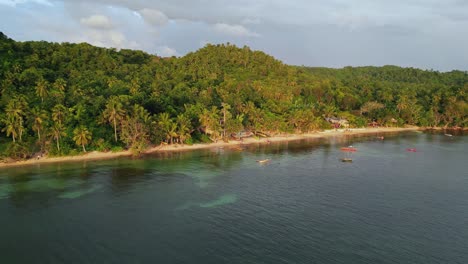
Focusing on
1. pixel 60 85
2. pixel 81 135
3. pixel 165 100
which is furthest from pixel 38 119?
pixel 165 100

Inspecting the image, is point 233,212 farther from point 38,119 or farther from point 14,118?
point 14,118

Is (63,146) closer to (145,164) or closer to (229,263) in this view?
(145,164)

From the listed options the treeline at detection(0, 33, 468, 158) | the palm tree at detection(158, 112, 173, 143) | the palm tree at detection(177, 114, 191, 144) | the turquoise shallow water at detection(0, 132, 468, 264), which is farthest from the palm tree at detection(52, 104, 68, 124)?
the palm tree at detection(177, 114, 191, 144)

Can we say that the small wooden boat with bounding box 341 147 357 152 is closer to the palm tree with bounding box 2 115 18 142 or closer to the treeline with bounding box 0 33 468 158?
the treeline with bounding box 0 33 468 158

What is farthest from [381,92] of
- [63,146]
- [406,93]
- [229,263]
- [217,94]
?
[229,263]

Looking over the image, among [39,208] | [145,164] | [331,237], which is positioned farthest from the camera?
[145,164]

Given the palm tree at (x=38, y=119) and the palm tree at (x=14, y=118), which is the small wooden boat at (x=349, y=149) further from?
the palm tree at (x=14, y=118)
